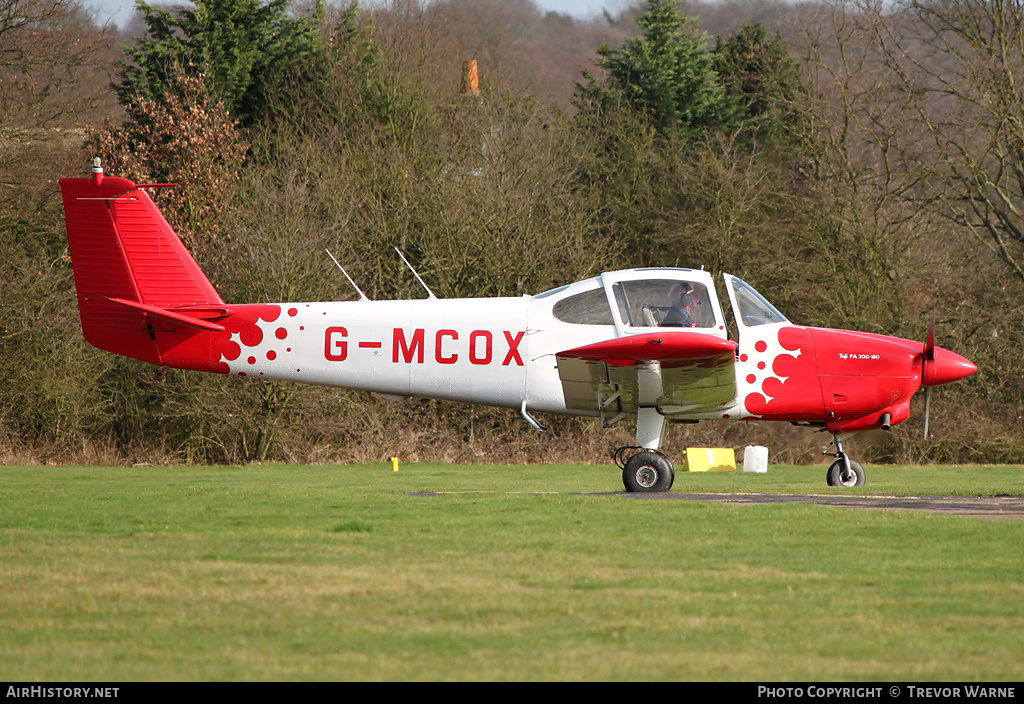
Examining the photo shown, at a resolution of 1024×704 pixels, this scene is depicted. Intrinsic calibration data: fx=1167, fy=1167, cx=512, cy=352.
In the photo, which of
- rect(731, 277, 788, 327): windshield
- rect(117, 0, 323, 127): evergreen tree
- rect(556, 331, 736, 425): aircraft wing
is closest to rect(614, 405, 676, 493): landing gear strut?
rect(556, 331, 736, 425): aircraft wing

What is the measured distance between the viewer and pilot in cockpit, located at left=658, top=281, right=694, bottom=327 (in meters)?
12.2

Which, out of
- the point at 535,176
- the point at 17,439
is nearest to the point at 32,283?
the point at 17,439

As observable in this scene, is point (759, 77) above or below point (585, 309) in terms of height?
above

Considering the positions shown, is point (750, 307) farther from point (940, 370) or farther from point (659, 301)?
point (940, 370)

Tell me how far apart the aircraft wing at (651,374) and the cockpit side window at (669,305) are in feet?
1.78

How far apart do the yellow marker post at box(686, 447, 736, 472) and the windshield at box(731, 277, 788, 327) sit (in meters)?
8.14

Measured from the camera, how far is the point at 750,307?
42.0 ft

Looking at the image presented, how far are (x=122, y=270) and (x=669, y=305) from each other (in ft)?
20.4

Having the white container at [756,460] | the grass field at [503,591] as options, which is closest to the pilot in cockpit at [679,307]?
the grass field at [503,591]

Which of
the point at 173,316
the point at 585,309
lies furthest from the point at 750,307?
the point at 173,316

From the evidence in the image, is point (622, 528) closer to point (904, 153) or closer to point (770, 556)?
point (770, 556)

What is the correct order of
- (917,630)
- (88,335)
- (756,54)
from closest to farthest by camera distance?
1. (917,630)
2. (88,335)
3. (756,54)

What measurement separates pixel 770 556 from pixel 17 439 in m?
19.9

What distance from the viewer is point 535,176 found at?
27266 millimetres
